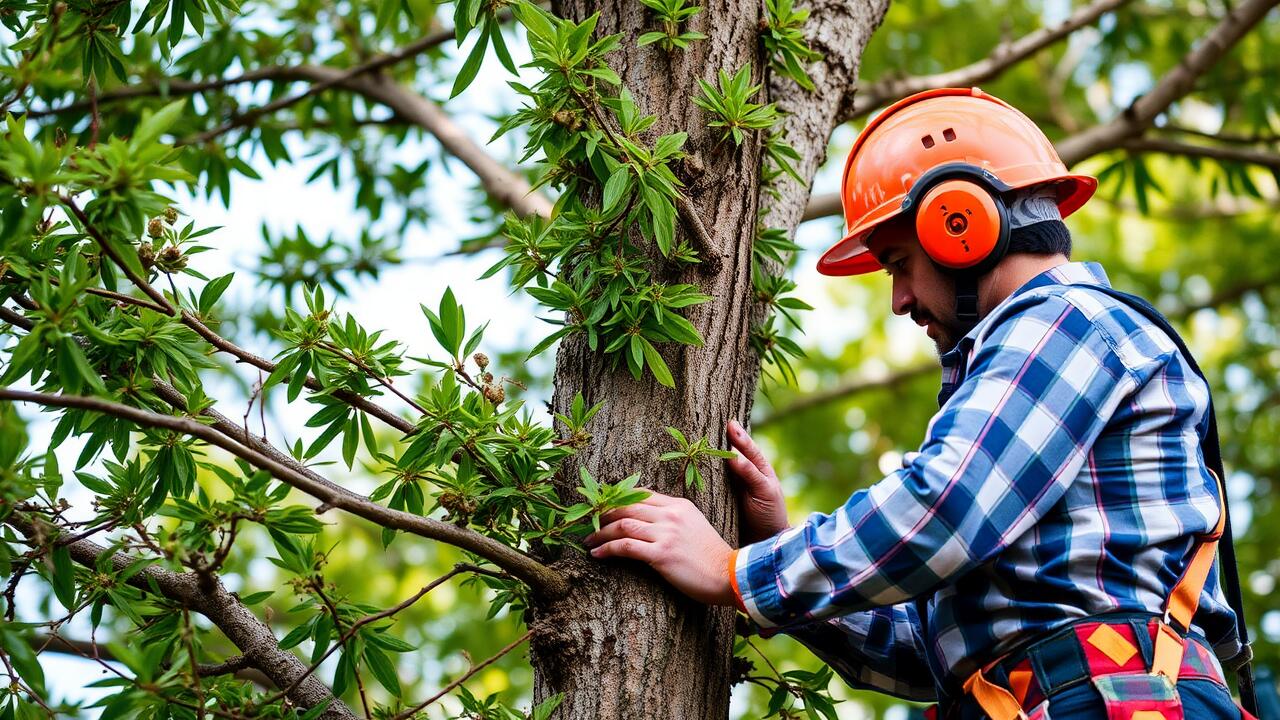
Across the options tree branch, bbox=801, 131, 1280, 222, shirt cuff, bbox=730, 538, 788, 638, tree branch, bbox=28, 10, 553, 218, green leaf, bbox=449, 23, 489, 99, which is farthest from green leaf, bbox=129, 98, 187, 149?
tree branch, bbox=801, 131, 1280, 222

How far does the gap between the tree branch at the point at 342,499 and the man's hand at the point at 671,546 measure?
0.13 m

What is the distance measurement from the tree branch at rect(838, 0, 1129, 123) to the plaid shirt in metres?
2.31

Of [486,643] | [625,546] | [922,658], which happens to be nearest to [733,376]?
[625,546]

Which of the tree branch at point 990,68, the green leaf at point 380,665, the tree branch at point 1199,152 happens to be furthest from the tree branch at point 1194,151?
the green leaf at point 380,665

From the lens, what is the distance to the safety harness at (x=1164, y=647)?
2.05 m

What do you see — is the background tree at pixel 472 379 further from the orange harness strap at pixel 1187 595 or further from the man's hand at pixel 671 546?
the orange harness strap at pixel 1187 595

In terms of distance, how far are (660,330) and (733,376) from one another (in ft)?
0.89

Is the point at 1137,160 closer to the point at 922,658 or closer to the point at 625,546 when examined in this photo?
the point at 922,658

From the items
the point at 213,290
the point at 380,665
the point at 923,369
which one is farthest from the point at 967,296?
the point at 923,369

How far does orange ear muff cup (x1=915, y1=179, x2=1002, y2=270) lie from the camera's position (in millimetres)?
2334

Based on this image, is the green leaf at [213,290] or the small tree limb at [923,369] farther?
the small tree limb at [923,369]

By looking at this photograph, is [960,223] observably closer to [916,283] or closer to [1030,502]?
[916,283]

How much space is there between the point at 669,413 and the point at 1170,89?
10.0ft

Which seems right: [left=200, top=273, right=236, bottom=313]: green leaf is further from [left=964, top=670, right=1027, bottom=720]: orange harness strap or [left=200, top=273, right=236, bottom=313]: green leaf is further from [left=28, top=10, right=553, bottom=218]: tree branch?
[left=28, top=10, right=553, bottom=218]: tree branch
